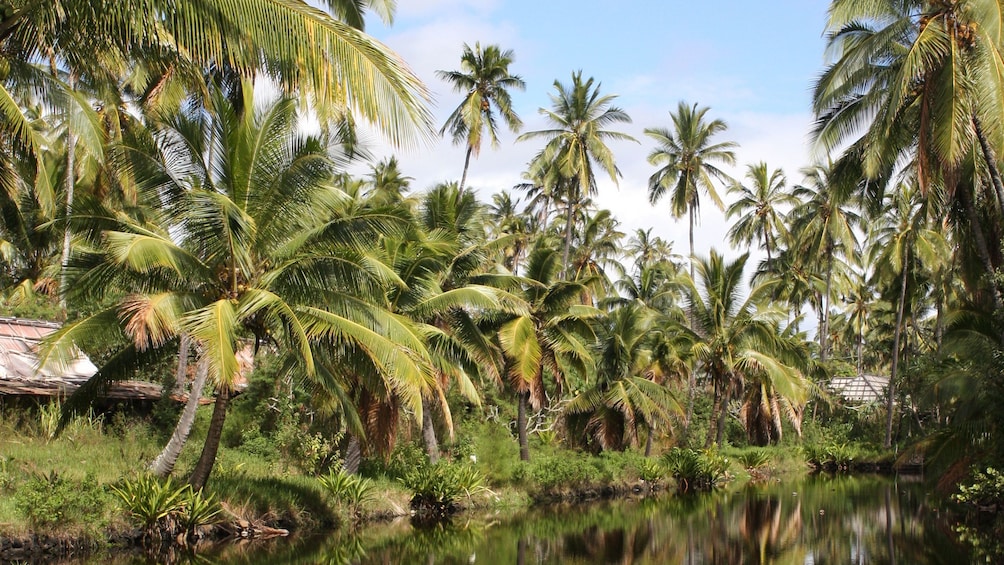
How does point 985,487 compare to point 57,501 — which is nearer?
point 57,501

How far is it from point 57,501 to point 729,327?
21.2 meters

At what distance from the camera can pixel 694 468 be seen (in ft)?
98.4

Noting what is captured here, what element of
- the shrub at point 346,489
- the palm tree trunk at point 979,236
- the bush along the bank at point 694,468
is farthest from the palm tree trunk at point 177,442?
the bush along the bank at point 694,468

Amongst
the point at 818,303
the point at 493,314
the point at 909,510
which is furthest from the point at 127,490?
the point at 818,303

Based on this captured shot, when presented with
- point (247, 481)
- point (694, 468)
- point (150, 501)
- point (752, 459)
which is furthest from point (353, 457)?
point (752, 459)

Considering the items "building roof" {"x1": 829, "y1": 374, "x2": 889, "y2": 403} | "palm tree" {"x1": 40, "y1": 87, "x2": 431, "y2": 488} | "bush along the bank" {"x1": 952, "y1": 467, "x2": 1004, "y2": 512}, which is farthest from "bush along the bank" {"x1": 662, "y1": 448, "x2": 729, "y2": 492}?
"palm tree" {"x1": 40, "y1": 87, "x2": 431, "y2": 488}

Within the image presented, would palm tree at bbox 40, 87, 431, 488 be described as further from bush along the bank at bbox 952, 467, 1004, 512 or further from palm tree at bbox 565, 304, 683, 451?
palm tree at bbox 565, 304, 683, 451

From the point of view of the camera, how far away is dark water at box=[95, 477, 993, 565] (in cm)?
1520

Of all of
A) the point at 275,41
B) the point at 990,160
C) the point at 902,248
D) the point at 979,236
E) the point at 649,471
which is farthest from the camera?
the point at 902,248

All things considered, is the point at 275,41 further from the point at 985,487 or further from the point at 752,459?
the point at 752,459

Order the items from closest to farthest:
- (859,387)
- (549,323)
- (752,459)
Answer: (549,323) → (752,459) → (859,387)

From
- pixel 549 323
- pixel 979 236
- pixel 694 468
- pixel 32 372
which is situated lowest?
pixel 694 468

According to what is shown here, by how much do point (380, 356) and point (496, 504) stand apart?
35.6 ft

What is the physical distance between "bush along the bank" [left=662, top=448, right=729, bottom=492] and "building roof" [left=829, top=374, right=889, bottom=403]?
14.5 meters
